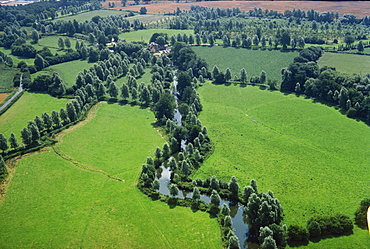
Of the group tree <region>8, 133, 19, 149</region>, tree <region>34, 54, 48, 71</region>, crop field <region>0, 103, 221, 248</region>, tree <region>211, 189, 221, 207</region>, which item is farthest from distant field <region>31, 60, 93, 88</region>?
tree <region>211, 189, 221, 207</region>

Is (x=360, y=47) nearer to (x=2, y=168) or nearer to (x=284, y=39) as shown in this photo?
(x=284, y=39)

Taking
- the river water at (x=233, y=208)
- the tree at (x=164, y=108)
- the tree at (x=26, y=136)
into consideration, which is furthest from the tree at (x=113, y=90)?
the river water at (x=233, y=208)

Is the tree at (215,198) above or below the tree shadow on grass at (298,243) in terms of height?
above

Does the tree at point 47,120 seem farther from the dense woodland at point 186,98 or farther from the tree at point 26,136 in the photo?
the tree at point 26,136

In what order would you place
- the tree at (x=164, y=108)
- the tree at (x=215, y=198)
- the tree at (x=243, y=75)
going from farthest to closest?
1. the tree at (x=243, y=75)
2. the tree at (x=164, y=108)
3. the tree at (x=215, y=198)

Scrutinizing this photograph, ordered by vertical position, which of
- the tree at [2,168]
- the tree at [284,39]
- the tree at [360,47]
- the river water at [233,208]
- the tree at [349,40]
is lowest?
the river water at [233,208]

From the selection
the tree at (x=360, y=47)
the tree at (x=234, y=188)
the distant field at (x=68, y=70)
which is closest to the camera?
the tree at (x=234, y=188)

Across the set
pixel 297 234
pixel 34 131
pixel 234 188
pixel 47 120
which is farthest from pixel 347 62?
pixel 34 131

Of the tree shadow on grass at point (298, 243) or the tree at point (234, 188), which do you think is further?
the tree at point (234, 188)
